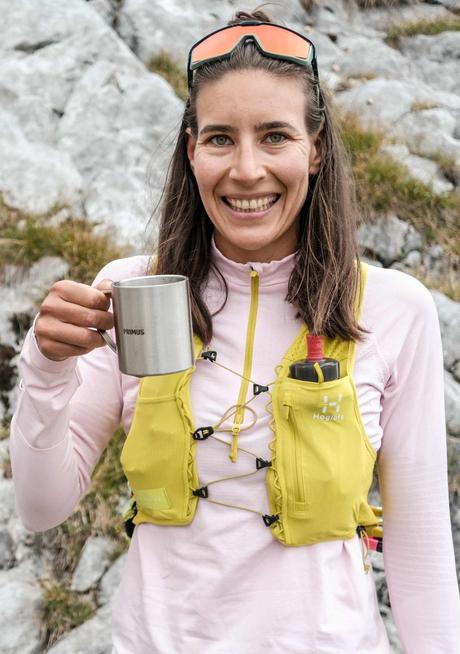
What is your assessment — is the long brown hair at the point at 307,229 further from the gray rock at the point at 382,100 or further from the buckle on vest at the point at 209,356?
the gray rock at the point at 382,100

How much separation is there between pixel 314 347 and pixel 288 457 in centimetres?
37

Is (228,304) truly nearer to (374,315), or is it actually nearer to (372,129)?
(374,315)

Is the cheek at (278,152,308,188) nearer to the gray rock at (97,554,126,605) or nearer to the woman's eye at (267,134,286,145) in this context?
the woman's eye at (267,134,286,145)

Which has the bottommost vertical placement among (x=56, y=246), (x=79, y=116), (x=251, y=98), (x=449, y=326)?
(x=449, y=326)

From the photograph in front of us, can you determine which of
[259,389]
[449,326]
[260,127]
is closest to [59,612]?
[259,389]

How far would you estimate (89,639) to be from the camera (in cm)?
418

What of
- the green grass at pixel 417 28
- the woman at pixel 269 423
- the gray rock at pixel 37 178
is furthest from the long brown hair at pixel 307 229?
the green grass at pixel 417 28

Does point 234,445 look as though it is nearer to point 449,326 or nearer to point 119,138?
point 449,326

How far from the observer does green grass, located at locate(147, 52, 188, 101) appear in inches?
321

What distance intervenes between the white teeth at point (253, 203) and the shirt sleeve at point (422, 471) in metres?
0.56

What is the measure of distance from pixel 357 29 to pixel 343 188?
30.2 feet

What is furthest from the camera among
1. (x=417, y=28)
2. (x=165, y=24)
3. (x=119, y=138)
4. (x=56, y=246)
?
(x=417, y=28)

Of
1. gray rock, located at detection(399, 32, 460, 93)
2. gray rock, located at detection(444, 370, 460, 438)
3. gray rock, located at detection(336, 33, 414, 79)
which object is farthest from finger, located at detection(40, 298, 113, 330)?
gray rock, located at detection(399, 32, 460, 93)

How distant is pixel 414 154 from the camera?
766 centimetres
